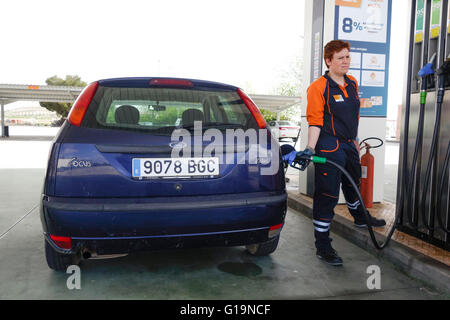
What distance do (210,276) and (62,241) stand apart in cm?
103

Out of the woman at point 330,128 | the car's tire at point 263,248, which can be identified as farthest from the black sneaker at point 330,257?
the car's tire at point 263,248

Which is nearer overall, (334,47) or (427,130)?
(334,47)

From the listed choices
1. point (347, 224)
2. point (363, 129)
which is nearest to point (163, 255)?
point (347, 224)

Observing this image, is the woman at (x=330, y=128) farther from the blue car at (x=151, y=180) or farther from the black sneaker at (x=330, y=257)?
the blue car at (x=151, y=180)

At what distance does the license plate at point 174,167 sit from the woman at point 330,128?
0.98m

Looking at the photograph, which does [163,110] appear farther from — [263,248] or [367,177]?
[367,177]

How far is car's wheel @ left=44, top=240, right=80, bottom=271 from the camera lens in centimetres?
271

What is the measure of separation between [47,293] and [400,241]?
2748mm

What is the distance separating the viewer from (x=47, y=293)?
2.48 m

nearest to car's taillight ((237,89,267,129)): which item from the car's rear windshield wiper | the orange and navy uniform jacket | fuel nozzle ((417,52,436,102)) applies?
the car's rear windshield wiper

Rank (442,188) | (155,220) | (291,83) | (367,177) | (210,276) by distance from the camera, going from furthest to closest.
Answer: (291,83) → (367,177) → (442,188) → (210,276) → (155,220)

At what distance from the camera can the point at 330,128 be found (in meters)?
3.14

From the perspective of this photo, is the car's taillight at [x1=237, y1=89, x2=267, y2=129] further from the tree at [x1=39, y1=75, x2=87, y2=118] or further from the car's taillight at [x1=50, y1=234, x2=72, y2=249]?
the tree at [x1=39, y1=75, x2=87, y2=118]

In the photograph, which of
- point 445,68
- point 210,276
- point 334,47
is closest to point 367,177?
point 445,68
